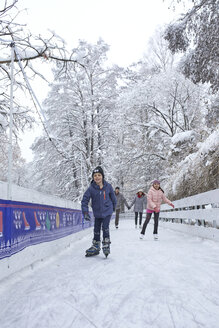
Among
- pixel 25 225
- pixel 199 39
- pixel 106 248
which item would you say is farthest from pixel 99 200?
pixel 199 39

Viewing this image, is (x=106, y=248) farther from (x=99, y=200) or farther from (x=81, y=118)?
(x=81, y=118)

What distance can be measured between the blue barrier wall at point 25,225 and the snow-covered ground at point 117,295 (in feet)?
1.37

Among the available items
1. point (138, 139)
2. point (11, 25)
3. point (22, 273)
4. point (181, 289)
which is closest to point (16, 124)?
point (11, 25)

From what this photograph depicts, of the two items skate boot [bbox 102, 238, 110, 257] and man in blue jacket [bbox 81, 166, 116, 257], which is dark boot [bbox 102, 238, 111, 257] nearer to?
skate boot [bbox 102, 238, 110, 257]

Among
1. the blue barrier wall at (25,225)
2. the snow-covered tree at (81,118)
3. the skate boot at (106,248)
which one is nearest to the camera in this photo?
the blue barrier wall at (25,225)

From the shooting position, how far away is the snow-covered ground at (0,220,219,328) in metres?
2.28

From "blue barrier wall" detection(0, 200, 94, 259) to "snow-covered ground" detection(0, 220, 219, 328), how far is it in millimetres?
418

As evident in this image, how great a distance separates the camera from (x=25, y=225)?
463cm

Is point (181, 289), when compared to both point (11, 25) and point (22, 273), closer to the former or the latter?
point (22, 273)

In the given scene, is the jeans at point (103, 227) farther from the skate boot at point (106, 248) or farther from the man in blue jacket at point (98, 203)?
the skate boot at point (106, 248)

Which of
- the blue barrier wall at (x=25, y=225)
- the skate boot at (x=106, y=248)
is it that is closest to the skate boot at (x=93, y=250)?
the skate boot at (x=106, y=248)

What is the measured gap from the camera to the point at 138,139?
77.5ft

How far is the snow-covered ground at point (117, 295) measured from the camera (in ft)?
7.47

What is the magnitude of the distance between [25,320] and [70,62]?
7.08 m
